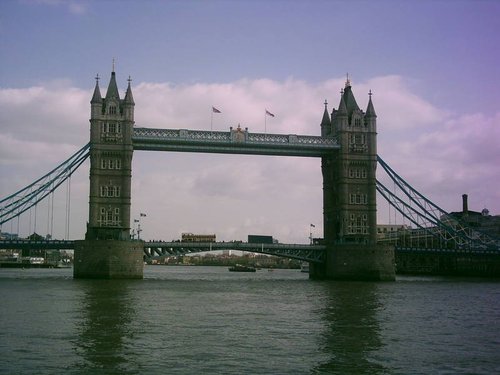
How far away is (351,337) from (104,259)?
61262 mm

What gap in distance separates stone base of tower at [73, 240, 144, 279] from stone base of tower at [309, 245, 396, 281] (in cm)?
3100

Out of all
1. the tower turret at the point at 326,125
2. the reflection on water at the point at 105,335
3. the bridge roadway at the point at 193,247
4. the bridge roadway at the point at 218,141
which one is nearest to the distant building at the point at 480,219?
the tower turret at the point at 326,125

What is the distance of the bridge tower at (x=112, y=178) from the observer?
307 ft

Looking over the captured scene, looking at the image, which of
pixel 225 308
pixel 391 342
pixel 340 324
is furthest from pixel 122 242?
pixel 391 342

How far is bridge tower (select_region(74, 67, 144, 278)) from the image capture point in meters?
93.4

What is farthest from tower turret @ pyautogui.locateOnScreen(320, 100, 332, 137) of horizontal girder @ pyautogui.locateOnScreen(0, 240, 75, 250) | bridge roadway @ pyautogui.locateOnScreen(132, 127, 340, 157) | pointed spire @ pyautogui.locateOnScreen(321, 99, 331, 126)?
horizontal girder @ pyautogui.locateOnScreen(0, 240, 75, 250)

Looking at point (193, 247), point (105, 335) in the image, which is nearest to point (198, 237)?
point (193, 247)

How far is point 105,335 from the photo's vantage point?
34.2m

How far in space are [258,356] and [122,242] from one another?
217 ft

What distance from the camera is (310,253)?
108500 millimetres

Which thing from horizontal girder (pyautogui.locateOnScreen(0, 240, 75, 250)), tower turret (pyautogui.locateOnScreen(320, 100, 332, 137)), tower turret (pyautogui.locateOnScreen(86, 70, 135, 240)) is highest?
tower turret (pyautogui.locateOnScreen(320, 100, 332, 137))

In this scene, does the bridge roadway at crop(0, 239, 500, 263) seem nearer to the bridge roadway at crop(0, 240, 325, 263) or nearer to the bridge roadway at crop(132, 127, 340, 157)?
the bridge roadway at crop(0, 240, 325, 263)

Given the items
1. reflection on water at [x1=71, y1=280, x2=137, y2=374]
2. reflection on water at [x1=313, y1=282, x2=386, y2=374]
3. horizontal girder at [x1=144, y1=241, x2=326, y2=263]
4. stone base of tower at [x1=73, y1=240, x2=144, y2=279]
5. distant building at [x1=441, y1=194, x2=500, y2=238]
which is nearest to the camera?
reflection on water at [x1=71, y1=280, x2=137, y2=374]

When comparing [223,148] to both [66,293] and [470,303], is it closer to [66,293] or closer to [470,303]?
[66,293]
